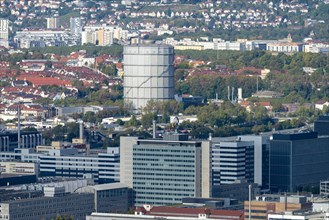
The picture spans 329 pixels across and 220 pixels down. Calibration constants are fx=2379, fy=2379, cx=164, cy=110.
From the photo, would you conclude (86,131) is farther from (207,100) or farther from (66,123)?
(207,100)

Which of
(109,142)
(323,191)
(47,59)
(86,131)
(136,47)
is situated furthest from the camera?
(47,59)

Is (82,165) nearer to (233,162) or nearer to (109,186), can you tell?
(233,162)

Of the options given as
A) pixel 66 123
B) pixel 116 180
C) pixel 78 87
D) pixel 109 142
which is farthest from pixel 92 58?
pixel 116 180

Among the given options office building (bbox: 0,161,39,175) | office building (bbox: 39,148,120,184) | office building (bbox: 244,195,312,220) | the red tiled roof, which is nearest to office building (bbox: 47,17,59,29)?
the red tiled roof

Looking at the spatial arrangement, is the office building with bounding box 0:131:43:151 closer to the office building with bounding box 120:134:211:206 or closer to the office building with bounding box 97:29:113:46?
the office building with bounding box 120:134:211:206

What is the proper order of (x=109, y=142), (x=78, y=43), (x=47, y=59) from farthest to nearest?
(x=78, y=43) → (x=47, y=59) → (x=109, y=142)

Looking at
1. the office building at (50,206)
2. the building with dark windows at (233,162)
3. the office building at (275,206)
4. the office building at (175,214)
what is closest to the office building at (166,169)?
the office building at (50,206)
